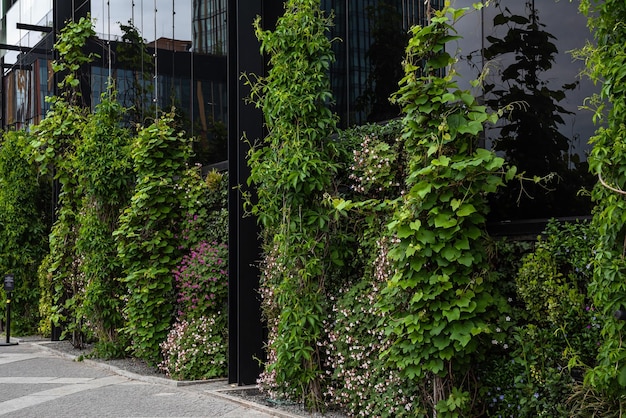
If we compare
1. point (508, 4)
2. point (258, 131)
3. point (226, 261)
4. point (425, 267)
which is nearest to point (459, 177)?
point (425, 267)

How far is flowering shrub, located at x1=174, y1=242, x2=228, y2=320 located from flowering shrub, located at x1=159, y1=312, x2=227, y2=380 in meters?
0.15

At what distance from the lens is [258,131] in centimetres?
1017

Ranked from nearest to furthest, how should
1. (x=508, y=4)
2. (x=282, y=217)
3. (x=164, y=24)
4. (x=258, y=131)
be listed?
1. (x=508, y=4)
2. (x=282, y=217)
3. (x=258, y=131)
4. (x=164, y=24)

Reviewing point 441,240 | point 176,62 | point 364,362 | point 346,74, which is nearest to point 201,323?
point 364,362

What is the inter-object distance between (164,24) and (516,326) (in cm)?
934

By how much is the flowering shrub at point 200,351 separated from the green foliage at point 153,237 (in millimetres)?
923

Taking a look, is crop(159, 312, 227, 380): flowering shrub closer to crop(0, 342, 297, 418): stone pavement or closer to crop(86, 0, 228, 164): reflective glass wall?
crop(0, 342, 297, 418): stone pavement

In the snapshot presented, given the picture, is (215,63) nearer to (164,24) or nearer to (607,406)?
(164,24)

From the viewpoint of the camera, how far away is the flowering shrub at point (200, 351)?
10.4 m

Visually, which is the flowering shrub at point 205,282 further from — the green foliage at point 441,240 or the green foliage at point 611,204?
the green foliage at point 611,204

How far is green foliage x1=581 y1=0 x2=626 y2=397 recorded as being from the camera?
5.13 metres

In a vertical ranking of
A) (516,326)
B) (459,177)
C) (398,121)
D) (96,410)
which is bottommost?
(96,410)

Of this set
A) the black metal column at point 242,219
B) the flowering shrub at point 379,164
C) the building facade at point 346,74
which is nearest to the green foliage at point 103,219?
the building facade at point 346,74

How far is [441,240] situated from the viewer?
6445 mm
